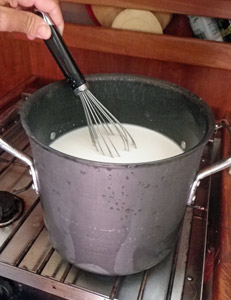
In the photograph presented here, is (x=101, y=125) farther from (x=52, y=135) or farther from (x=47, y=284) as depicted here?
(x=47, y=284)

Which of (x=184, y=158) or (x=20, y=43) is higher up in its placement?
(x=20, y=43)

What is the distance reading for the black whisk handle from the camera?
427 millimetres

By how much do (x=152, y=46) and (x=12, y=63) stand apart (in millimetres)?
342

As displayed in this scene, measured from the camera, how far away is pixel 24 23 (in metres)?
0.41

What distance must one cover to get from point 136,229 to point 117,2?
469mm

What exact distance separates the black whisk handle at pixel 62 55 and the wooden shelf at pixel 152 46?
26 cm

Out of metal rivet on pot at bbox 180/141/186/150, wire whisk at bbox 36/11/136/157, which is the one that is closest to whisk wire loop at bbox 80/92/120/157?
wire whisk at bbox 36/11/136/157

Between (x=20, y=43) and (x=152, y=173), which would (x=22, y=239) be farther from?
(x=20, y=43)

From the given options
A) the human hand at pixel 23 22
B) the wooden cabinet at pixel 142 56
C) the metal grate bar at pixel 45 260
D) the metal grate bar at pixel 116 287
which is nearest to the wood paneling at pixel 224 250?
the wooden cabinet at pixel 142 56

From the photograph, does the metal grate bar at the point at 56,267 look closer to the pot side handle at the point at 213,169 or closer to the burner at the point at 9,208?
the burner at the point at 9,208

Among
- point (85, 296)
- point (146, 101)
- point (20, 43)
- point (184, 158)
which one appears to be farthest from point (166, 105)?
point (20, 43)

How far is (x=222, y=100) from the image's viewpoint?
723mm

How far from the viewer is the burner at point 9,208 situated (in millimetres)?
537

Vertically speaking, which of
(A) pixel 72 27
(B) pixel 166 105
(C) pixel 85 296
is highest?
(A) pixel 72 27
